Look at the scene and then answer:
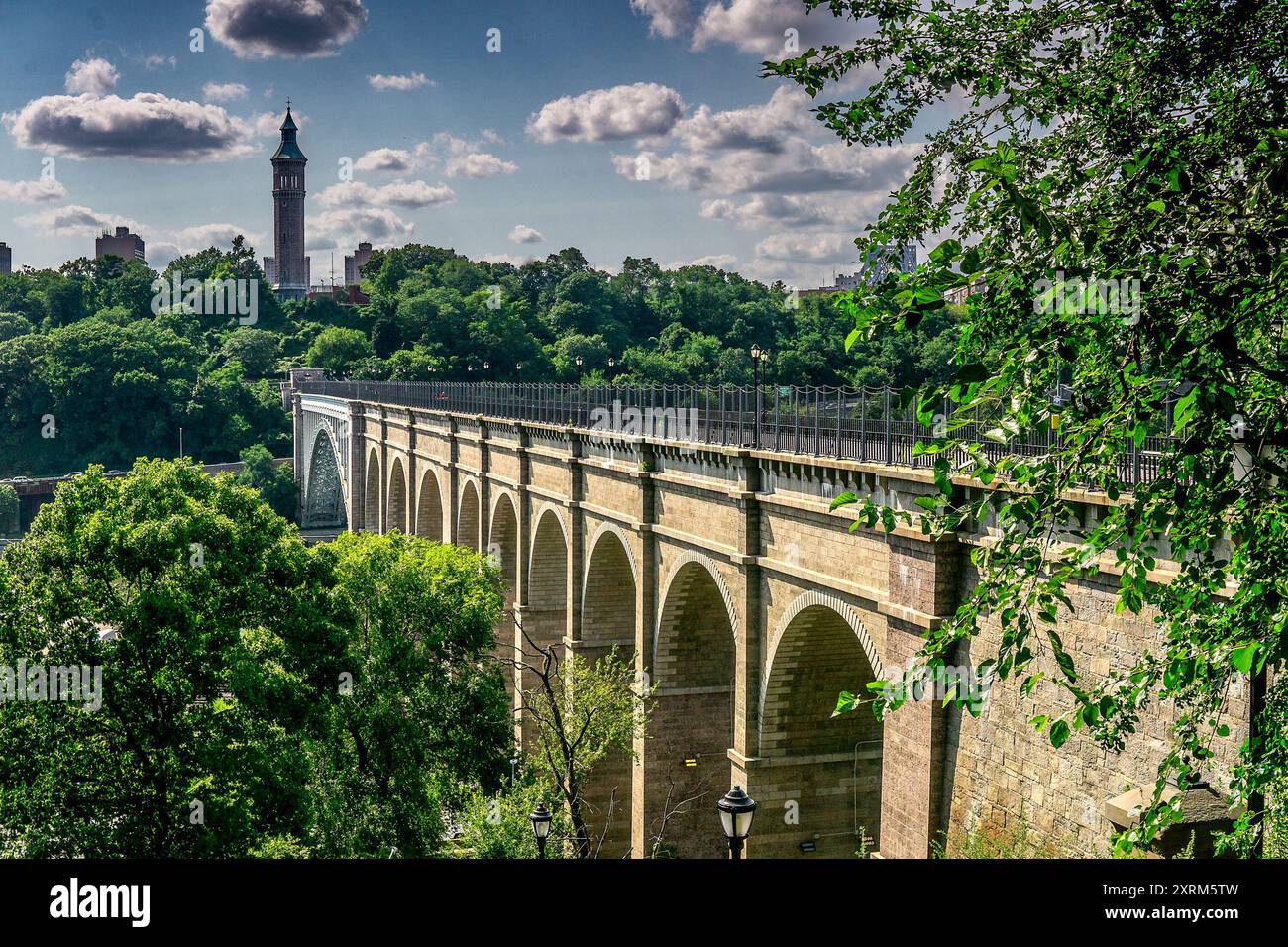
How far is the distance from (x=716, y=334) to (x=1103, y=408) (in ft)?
329

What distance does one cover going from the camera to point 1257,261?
730cm

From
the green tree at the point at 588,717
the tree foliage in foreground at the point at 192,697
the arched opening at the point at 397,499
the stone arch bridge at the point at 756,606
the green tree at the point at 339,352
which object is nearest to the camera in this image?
the stone arch bridge at the point at 756,606

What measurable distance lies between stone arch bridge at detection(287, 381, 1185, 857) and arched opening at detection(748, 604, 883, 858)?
0.12 ft

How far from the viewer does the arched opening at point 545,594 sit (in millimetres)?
37094

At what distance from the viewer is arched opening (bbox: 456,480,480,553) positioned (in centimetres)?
4719

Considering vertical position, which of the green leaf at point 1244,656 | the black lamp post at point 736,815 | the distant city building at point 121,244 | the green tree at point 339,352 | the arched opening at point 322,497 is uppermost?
the distant city building at point 121,244

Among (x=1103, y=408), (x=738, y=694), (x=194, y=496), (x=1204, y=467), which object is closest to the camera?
(x=1204, y=467)

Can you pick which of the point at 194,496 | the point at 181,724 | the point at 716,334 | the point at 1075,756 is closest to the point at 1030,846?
the point at 1075,756

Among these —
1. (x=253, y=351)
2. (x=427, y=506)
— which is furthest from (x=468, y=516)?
(x=253, y=351)

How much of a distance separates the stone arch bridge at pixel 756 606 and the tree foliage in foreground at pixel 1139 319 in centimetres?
636

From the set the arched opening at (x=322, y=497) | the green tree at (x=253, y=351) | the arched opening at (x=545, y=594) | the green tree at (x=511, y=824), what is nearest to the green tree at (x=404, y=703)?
the green tree at (x=511, y=824)

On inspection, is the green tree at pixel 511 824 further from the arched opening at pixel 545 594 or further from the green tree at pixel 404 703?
the arched opening at pixel 545 594

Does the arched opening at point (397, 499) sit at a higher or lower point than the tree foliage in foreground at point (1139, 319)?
lower
